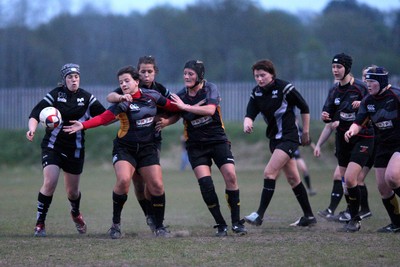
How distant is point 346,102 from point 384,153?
1.34 meters

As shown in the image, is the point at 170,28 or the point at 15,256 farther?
the point at 170,28

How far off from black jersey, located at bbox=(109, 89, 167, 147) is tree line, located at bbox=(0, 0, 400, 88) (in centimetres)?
2434

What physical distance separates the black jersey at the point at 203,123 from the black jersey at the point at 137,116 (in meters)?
0.40

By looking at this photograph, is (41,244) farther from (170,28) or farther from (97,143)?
(170,28)

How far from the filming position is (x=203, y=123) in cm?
931

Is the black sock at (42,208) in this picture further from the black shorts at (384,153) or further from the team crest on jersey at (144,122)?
the black shorts at (384,153)

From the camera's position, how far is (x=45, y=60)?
117 ft

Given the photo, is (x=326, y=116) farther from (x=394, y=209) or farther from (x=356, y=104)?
(x=394, y=209)

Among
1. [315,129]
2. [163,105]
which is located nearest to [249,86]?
[315,129]

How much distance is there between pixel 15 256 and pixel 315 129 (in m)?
20.8

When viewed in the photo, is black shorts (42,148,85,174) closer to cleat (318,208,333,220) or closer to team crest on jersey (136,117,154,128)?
team crest on jersey (136,117,154,128)

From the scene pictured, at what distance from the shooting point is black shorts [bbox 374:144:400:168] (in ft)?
30.2

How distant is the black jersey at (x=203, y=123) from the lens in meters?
9.30

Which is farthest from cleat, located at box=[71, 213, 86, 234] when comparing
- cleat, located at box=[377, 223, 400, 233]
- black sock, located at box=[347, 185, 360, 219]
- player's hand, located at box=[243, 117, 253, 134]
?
cleat, located at box=[377, 223, 400, 233]
